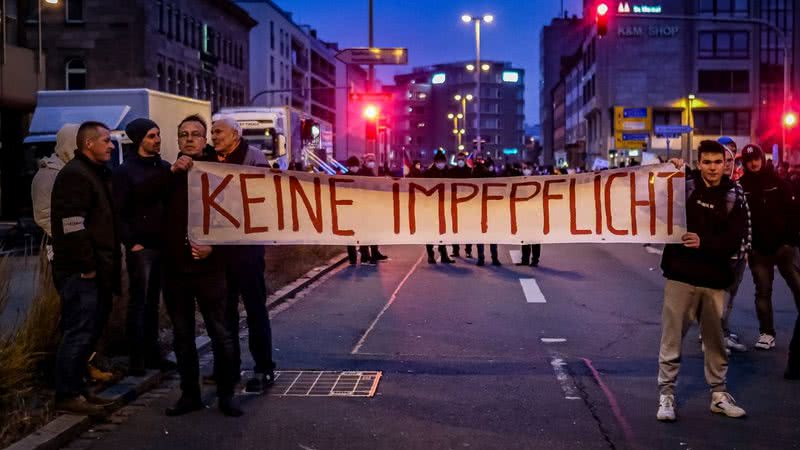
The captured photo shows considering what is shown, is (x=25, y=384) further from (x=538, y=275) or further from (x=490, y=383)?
A: (x=538, y=275)

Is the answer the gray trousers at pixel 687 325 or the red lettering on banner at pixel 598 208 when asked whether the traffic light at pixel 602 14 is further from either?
the gray trousers at pixel 687 325

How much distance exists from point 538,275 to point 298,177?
30.8ft

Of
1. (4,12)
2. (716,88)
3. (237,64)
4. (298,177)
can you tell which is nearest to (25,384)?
(298,177)

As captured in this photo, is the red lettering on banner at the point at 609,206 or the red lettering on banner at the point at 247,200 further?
the red lettering on banner at the point at 609,206

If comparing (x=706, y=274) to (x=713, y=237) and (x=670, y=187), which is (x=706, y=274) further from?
(x=670, y=187)

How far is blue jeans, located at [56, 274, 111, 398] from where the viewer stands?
6.63 metres

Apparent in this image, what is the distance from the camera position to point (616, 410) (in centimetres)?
699

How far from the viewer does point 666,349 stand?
6809mm

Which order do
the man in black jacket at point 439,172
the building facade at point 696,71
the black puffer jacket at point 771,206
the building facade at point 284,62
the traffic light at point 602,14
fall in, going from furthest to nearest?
the building facade at point 284,62
the building facade at point 696,71
the traffic light at point 602,14
the man in black jacket at point 439,172
the black puffer jacket at point 771,206

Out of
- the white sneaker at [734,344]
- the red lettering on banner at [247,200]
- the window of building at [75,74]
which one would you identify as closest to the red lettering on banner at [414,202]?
the red lettering on banner at [247,200]

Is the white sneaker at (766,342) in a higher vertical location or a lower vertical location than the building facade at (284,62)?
lower

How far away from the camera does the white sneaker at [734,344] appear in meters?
9.24

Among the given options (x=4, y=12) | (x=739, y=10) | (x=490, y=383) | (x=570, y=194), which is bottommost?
(x=490, y=383)

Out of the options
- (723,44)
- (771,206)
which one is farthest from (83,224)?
(723,44)
